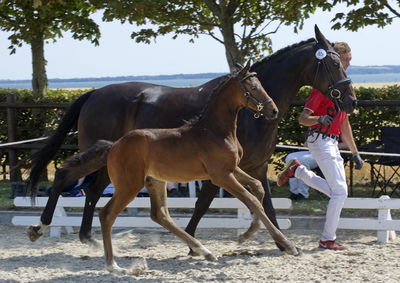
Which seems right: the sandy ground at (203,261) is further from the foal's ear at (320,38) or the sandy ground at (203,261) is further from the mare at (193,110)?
the foal's ear at (320,38)

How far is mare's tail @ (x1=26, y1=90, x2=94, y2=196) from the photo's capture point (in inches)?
274

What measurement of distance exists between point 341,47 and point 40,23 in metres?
8.18

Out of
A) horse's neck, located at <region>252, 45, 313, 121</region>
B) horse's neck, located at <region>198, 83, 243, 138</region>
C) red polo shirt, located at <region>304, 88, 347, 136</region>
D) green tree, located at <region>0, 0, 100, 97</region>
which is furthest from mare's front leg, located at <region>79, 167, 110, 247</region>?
green tree, located at <region>0, 0, 100, 97</region>

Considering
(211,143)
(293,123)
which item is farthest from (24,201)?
(293,123)

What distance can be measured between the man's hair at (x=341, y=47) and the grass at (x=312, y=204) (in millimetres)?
2612

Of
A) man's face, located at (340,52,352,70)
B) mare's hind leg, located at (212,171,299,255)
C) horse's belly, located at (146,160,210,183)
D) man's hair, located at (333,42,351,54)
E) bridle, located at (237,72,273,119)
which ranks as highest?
man's hair, located at (333,42,351,54)

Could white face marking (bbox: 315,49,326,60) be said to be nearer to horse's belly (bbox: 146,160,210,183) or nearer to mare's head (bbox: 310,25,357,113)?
mare's head (bbox: 310,25,357,113)

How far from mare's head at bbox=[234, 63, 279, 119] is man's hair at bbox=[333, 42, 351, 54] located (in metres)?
1.25

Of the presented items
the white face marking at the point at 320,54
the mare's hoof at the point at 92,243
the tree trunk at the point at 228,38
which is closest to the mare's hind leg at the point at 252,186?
the white face marking at the point at 320,54

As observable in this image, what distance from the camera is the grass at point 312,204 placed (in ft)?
28.4

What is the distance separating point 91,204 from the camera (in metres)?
6.94

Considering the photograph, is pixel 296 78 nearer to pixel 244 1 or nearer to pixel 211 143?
pixel 211 143

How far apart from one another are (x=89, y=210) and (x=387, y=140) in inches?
177

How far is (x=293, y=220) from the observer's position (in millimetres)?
8039
